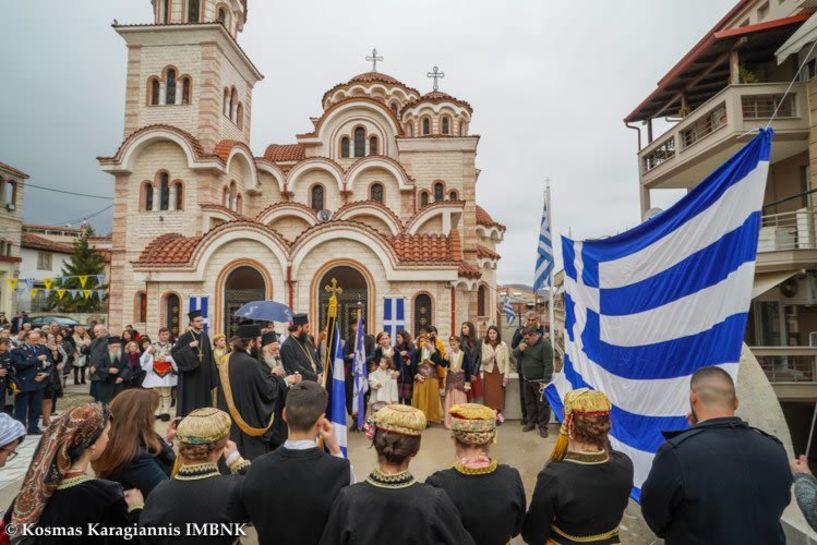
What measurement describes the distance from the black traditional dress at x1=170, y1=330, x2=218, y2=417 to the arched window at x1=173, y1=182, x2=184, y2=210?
13875mm

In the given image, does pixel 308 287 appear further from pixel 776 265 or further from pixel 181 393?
pixel 776 265

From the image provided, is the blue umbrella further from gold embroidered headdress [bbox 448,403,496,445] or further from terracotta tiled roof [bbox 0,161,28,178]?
terracotta tiled roof [bbox 0,161,28,178]

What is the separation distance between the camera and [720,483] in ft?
7.18

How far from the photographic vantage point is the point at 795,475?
Answer: 2383mm

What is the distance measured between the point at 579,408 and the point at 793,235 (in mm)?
13257

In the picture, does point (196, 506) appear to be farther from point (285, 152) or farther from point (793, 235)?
point (285, 152)

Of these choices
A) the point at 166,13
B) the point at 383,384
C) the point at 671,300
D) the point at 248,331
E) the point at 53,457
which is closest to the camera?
the point at 53,457

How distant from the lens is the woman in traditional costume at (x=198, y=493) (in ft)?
7.74

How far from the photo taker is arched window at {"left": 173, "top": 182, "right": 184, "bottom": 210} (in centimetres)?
1866

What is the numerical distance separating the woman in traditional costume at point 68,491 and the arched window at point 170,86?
20769 mm

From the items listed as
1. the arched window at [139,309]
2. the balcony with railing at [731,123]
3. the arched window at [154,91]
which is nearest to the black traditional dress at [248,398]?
the balcony with railing at [731,123]

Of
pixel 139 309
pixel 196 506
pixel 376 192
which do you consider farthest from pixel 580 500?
pixel 376 192

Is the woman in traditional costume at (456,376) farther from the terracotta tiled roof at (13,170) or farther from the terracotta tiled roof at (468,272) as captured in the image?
the terracotta tiled roof at (13,170)

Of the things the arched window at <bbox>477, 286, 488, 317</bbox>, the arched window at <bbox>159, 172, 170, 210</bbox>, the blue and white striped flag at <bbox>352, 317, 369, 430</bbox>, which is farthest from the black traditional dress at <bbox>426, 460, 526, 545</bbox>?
the arched window at <bbox>477, 286, 488, 317</bbox>
